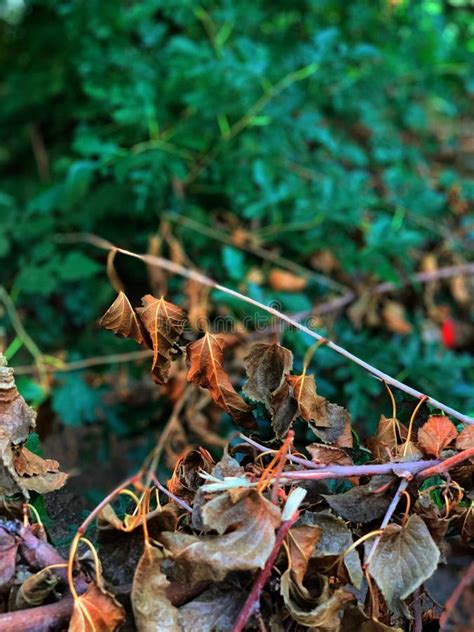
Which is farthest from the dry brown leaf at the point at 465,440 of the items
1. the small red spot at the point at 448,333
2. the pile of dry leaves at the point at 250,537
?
the small red spot at the point at 448,333

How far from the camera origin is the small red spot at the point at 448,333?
2.09m

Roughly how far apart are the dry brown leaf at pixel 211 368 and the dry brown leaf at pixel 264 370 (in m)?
0.03

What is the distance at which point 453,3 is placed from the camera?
7.79ft

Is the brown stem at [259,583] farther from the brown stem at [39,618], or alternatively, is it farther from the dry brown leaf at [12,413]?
the dry brown leaf at [12,413]

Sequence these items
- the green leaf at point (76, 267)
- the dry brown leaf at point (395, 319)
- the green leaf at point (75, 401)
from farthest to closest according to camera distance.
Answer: the dry brown leaf at point (395, 319) → the green leaf at point (76, 267) → the green leaf at point (75, 401)

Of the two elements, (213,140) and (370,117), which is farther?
(370,117)

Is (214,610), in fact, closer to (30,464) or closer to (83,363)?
(30,464)

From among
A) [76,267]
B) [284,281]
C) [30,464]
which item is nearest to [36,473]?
[30,464]

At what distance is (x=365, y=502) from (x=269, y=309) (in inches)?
8.7

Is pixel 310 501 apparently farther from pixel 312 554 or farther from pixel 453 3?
pixel 453 3

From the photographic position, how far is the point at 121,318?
784 mm

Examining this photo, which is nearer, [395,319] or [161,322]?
[161,322]

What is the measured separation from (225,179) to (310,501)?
135 centimetres

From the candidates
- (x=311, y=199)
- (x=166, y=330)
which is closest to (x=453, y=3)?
(x=311, y=199)
